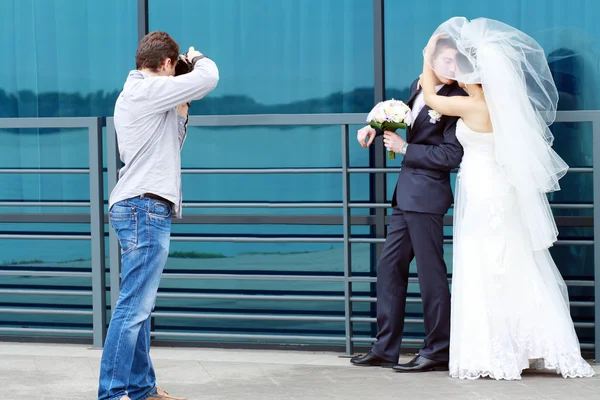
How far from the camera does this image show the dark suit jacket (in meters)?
5.65

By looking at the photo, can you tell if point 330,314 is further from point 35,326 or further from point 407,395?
point 35,326

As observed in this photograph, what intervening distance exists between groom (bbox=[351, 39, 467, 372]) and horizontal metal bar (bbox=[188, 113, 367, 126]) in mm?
350

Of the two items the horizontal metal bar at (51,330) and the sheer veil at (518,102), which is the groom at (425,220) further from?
the horizontal metal bar at (51,330)

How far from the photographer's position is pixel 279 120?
627cm

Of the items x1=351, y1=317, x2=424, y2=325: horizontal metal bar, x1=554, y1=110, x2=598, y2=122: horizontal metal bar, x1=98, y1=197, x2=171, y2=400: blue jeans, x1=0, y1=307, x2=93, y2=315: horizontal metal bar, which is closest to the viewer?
x1=98, y1=197, x2=171, y2=400: blue jeans

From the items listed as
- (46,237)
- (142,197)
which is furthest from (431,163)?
(46,237)

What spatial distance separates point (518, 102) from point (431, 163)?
1.87 feet

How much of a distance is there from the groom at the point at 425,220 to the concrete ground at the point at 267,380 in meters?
0.25

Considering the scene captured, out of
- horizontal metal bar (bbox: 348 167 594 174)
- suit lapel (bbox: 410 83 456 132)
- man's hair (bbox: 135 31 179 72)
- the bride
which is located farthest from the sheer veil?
man's hair (bbox: 135 31 179 72)

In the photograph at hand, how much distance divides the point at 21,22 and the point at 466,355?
3950 millimetres

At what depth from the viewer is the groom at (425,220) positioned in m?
5.67

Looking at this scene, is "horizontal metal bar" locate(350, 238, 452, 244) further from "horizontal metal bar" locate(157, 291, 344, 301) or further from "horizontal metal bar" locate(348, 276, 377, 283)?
"horizontal metal bar" locate(157, 291, 344, 301)

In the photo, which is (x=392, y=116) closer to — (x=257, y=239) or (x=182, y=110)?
(x=182, y=110)

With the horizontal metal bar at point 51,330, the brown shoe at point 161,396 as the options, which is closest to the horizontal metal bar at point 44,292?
the horizontal metal bar at point 51,330
